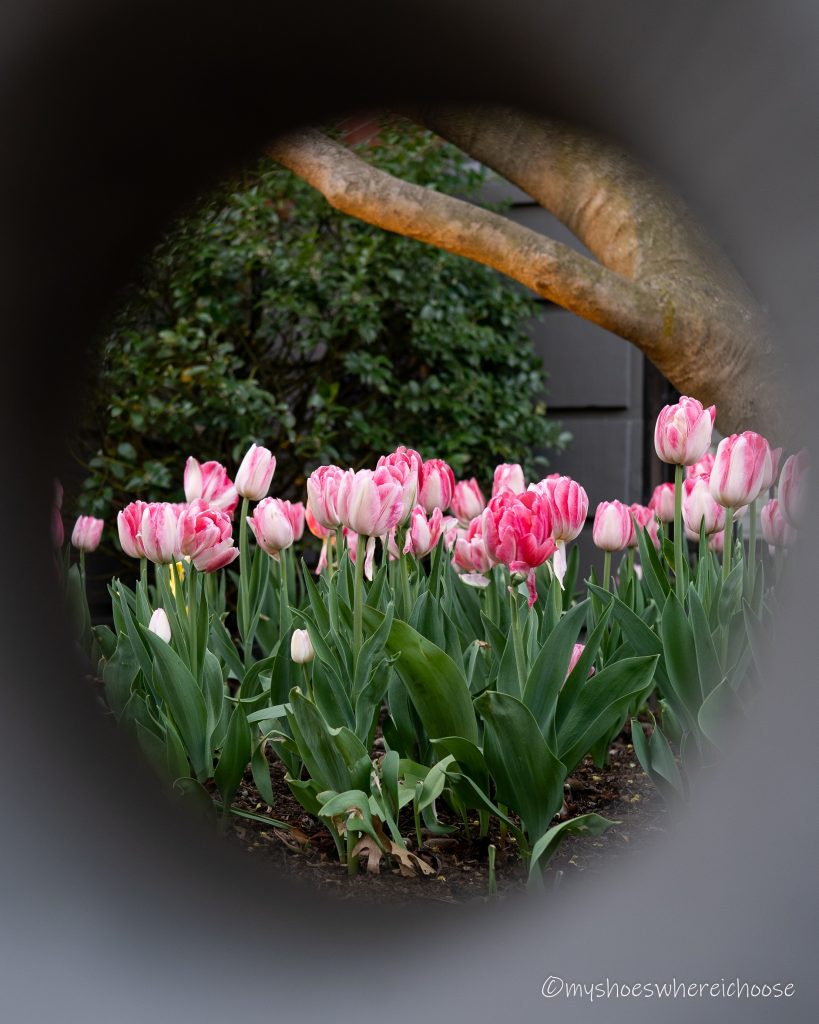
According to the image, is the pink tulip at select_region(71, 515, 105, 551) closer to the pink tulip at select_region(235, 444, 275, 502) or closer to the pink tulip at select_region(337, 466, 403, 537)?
the pink tulip at select_region(235, 444, 275, 502)

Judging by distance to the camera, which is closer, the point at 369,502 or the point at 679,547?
the point at 369,502

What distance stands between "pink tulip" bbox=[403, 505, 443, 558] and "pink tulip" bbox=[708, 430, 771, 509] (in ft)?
1.13

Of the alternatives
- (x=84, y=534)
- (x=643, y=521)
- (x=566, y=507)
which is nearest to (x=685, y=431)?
(x=566, y=507)

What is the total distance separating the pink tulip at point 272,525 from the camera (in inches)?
49.7

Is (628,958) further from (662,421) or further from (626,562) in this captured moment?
(626,562)

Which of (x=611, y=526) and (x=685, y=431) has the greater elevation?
(x=685, y=431)

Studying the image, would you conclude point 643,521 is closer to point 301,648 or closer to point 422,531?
point 422,531

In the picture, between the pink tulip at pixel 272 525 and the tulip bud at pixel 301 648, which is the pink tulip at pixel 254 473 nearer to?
the pink tulip at pixel 272 525

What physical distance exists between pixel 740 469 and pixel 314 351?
110 inches

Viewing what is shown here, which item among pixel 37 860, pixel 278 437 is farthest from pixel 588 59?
pixel 278 437

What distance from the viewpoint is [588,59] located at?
571mm

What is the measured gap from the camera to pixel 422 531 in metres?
1.27

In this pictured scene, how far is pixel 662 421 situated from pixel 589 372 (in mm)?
3049

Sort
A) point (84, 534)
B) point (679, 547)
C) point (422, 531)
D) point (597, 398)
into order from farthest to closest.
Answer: point (597, 398) → point (84, 534) → point (422, 531) → point (679, 547)
